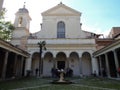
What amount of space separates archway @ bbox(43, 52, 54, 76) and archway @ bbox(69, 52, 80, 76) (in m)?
3.45

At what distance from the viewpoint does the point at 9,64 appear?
21.2 m

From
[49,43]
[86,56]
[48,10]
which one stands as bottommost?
[86,56]

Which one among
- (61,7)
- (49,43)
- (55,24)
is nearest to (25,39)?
(49,43)

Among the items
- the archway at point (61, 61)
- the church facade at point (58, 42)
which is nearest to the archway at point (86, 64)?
the church facade at point (58, 42)

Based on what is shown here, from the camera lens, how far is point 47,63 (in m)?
25.4

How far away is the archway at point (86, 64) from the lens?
82.0 feet

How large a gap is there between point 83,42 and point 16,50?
457 inches

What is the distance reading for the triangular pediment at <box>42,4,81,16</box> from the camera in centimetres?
2831

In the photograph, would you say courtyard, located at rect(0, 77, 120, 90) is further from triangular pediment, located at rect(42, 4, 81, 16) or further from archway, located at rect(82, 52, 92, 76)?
triangular pediment, located at rect(42, 4, 81, 16)

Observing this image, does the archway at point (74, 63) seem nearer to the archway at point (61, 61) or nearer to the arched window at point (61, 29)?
the archway at point (61, 61)

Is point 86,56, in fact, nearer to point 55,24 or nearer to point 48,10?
point 55,24

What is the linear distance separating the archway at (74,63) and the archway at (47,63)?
136 inches

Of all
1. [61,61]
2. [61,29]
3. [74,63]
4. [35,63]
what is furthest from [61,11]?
[35,63]

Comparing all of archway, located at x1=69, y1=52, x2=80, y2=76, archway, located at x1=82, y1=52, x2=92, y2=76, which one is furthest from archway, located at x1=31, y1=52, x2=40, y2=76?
archway, located at x1=82, y1=52, x2=92, y2=76
